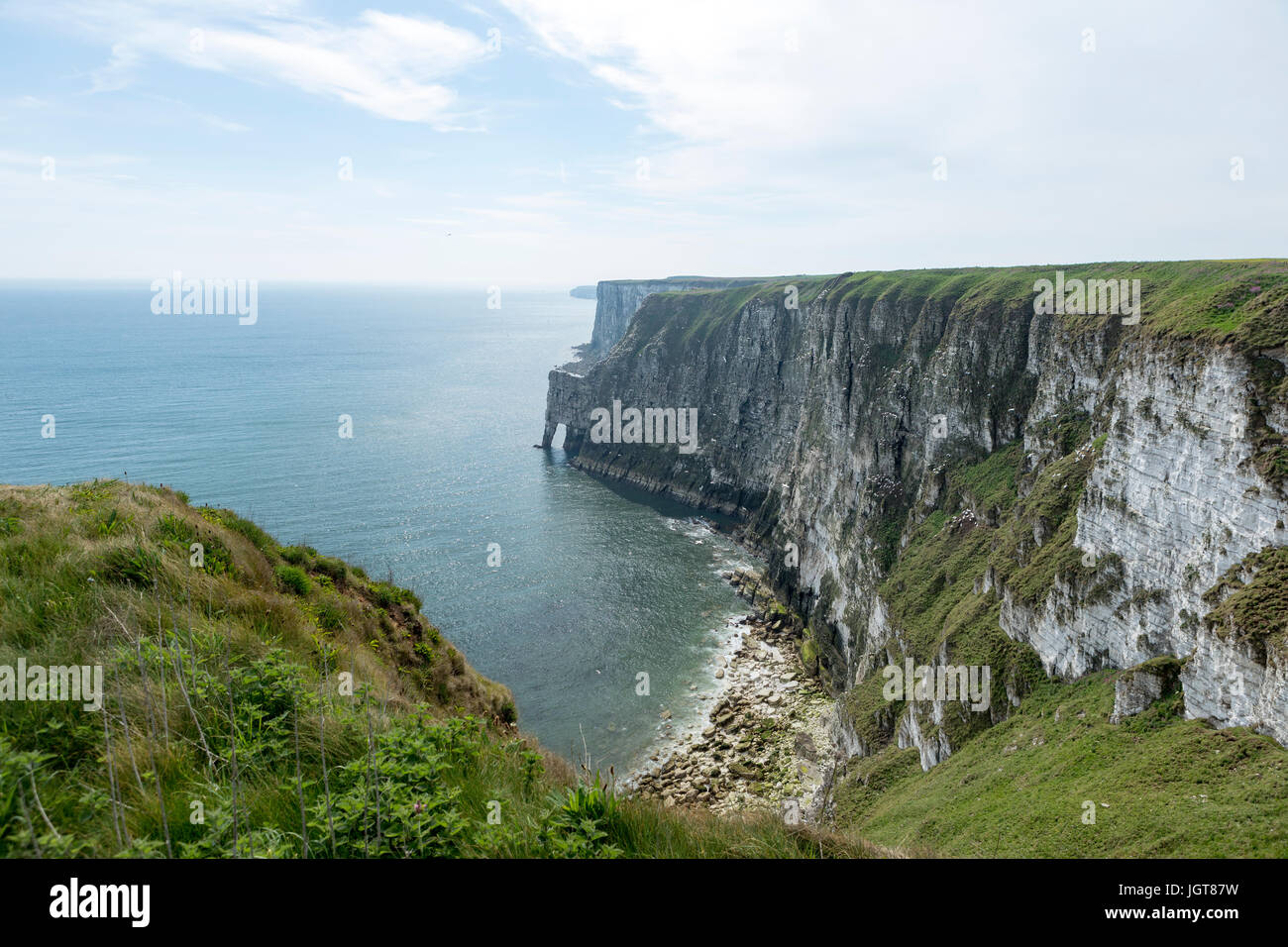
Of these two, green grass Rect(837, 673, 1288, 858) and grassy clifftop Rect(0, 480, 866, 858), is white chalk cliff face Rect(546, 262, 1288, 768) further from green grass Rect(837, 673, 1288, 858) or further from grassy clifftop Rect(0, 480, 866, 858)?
grassy clifftop Rect(0, 480, 866, 858)

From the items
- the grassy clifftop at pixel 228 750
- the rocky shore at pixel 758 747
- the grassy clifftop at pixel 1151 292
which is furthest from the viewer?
the rocky shore at pixel 758 747

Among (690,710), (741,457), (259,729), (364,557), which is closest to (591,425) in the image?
(741,457)

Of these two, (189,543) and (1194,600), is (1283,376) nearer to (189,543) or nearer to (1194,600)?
(1194,600)

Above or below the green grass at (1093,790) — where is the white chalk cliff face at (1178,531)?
above

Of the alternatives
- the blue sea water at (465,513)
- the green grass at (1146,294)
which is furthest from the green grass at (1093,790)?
the blue sea water at (465,513)

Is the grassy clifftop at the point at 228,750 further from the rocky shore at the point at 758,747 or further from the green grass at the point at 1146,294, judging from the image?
the green grass at the point at 1146,294

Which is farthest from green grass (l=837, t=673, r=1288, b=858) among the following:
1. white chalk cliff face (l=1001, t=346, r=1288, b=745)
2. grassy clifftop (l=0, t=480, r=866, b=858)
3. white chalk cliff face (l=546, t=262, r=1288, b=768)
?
grassy clifftop (l=0, t=480, r=866, b=858)

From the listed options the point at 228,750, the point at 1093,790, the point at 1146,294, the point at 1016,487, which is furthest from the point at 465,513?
the point at 228,750
